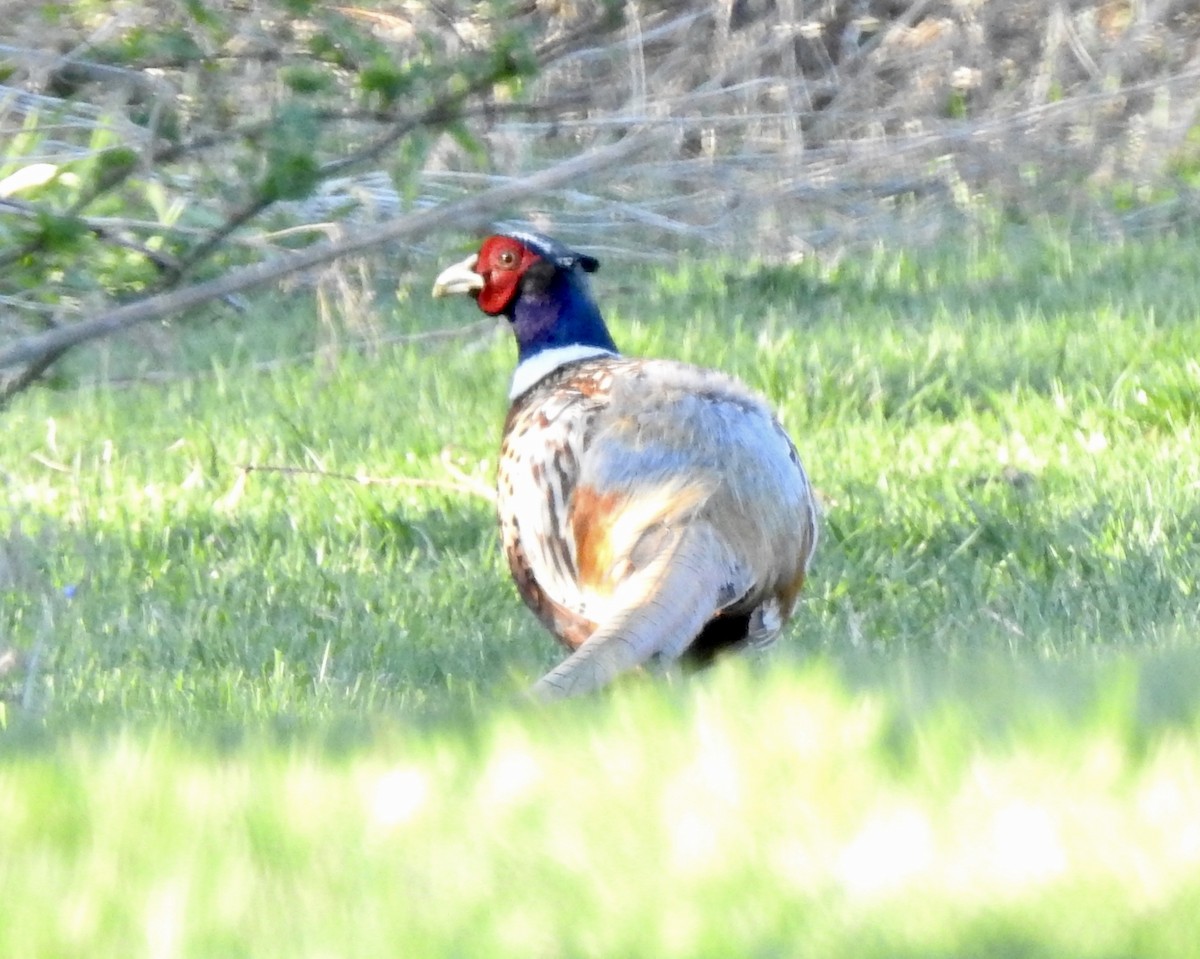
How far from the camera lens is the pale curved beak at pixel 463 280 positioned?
488cm

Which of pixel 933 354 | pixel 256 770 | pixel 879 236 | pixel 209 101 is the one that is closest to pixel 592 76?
pixel 879 236

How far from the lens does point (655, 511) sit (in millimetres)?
3889

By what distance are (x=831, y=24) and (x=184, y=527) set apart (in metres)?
6.79

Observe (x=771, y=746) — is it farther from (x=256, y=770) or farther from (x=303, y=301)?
(x=303, y=301)

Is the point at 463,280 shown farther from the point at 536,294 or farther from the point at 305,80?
the point at 305,80

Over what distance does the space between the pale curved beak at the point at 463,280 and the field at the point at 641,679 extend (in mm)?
656

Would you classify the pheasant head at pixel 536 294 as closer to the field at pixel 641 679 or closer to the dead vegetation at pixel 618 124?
the dead vegetation at pixel 618 124

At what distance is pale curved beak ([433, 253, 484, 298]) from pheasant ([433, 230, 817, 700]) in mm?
503

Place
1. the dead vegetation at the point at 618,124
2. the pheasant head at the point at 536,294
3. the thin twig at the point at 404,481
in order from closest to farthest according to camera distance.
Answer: the dead vegetation at the point at 618,124
the pheasant head at the point at 536,294
the thin twig at the point at 404,481

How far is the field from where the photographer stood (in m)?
1.84

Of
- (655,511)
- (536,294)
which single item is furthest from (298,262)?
(536,294)

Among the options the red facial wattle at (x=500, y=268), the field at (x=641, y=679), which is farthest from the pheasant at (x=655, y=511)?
the red facial wattle at (x=500, y=268)

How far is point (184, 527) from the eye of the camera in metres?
5.52

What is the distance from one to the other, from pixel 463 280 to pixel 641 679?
1.82 metres
